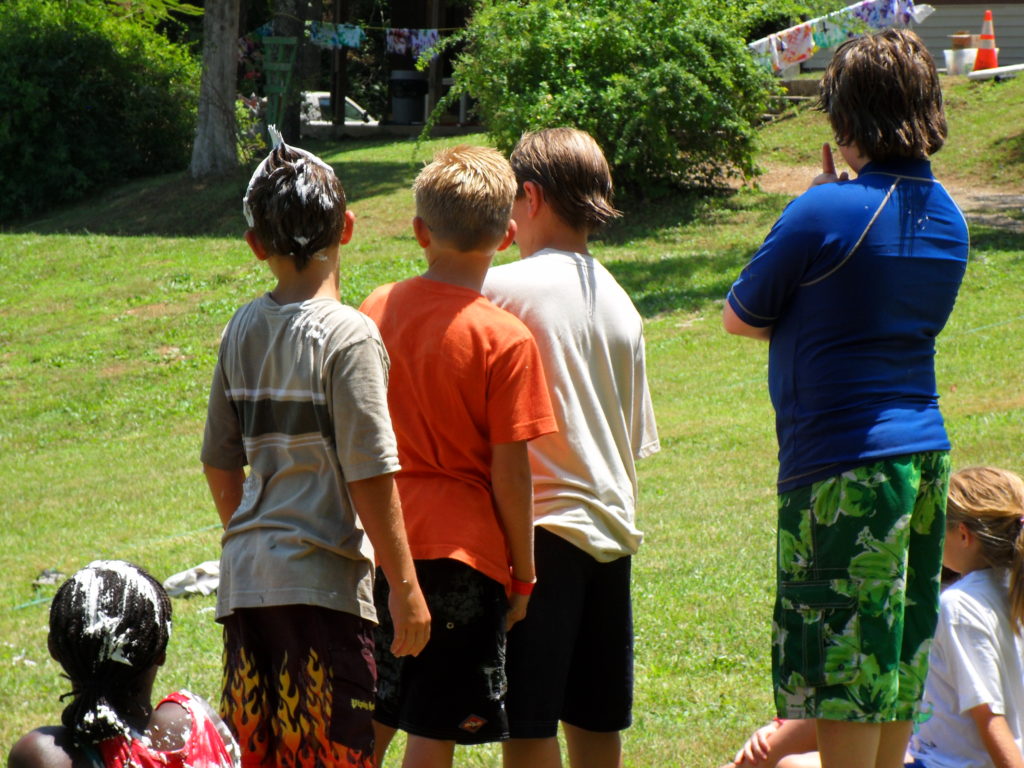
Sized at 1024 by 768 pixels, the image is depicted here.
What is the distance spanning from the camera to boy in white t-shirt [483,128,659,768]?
9.74ft

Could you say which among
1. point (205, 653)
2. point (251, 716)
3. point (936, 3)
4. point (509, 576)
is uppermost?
point (936, 3)

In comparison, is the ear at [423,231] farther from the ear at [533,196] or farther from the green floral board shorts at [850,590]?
the green floral board shorts at [850,590]

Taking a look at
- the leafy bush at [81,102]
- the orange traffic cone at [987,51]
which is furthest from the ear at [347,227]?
the orange traffic cone at [987,51]

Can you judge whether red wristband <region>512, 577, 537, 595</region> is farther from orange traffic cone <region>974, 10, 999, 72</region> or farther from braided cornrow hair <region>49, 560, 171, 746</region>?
orange traffic cone <region>974, 10, 999, 72</region>

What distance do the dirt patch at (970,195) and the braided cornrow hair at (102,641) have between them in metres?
13.7

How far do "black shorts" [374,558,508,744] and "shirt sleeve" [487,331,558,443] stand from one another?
0.33 m

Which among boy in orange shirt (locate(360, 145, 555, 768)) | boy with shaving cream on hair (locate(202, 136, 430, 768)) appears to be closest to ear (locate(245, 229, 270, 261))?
boy with shaving cream on hair (locate(202, 136, 430, 768))

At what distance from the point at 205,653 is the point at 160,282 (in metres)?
11.6

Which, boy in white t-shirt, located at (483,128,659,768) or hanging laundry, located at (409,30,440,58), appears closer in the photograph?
boy in white t-shirt, located at (483,128,659,768)

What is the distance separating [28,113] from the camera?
2161 cm

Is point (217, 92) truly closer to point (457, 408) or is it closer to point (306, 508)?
point (457, 408)

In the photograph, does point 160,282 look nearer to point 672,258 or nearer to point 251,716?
point 672,258

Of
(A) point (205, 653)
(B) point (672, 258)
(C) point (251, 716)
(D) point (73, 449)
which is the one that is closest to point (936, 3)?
(B) point (672, 258)

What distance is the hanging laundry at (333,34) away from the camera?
920 inches
